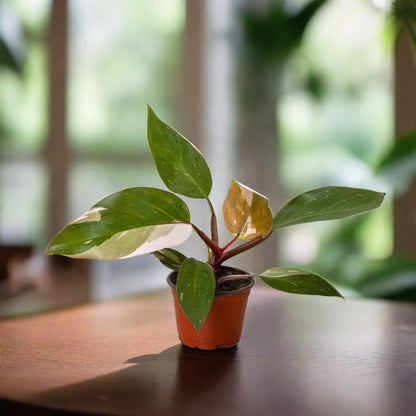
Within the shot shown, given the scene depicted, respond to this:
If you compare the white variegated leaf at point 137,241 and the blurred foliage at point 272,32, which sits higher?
the blurred foliage at point 272,32

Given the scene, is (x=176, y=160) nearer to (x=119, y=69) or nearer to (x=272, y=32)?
(x=272, y=32)

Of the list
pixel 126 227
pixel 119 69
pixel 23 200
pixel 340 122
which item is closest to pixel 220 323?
pixel 126 227

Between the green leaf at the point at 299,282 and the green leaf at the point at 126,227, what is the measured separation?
0.38ft

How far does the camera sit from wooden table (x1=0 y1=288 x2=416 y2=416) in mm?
516

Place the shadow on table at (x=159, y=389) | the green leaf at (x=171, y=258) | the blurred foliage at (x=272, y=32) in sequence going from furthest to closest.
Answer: the blurred foliage at (x=272, y=32) → the green leaf at (x=171, y=258) → the shadow on table at (x=159, y=389)

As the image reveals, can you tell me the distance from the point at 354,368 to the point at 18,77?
2.64 meters

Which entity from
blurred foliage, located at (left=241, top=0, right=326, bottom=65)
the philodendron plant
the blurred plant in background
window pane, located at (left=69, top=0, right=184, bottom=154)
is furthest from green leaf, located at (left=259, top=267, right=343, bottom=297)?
window pane, located at (left=69, top=0, right=184, bottom=154)

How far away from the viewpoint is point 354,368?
0.65 metres

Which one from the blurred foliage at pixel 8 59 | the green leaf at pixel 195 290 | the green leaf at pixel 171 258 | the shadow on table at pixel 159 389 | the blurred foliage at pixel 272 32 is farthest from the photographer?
the blurred foliage at pixel 8 59

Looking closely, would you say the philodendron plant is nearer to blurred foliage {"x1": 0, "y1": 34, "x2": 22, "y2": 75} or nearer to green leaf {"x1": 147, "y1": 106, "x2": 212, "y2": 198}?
green leaf {"x1": 147, "y1": 106, "x2": 212, "y2": 198}

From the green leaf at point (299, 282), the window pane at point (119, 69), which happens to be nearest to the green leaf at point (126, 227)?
the green leaf at point (299, 282)

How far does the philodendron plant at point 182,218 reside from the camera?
0.64 meters

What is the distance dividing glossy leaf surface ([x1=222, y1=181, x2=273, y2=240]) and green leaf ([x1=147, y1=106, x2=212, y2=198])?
38mm

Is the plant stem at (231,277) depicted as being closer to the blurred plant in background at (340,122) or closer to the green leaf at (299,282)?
the green leaf at (299,282)
